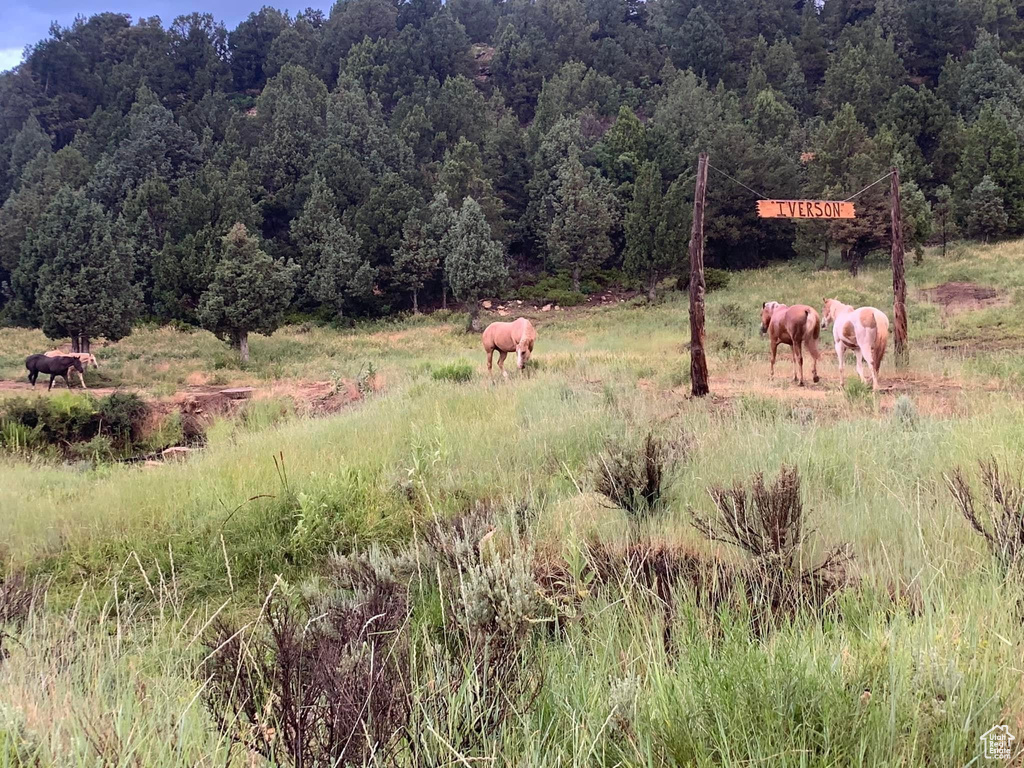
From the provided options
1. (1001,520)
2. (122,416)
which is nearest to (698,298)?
(1001,520)

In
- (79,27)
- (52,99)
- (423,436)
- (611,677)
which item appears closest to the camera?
(611,677)

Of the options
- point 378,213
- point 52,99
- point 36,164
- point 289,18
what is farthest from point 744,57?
point 52,99

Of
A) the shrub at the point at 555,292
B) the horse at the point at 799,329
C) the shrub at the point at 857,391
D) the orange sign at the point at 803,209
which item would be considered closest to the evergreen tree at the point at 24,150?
the shrub at the point at 555,292

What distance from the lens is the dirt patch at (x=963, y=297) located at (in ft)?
76.8

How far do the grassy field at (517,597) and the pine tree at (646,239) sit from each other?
31787mm

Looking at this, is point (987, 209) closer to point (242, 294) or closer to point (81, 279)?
point (242, 294)

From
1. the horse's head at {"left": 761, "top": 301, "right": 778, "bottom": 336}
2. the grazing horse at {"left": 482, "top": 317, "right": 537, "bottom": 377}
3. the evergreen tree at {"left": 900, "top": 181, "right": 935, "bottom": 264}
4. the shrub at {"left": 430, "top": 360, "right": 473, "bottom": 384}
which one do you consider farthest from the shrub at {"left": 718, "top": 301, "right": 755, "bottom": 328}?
the shrub at {"left": 430, "top": 360, "right": 473, "bottom": 384}

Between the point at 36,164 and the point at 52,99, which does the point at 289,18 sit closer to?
the point at 52,99

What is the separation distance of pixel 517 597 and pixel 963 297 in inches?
1141

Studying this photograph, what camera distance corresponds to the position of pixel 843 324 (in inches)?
444

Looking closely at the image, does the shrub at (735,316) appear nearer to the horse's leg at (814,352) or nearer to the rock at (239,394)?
the horse's leg at (814,352)

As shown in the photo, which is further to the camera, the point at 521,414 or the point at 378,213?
the point at 378,213

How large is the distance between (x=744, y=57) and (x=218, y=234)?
7662 cm

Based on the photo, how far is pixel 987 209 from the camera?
3969cm
